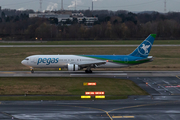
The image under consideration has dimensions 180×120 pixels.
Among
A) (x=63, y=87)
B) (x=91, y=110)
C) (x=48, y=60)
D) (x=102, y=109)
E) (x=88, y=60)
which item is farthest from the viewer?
(x=88, y=60)

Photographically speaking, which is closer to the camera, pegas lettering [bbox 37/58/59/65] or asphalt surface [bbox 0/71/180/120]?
asphalt surface [bbox 0/71/180/120]

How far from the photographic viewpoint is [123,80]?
140ft

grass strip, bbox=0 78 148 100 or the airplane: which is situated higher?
the airplane

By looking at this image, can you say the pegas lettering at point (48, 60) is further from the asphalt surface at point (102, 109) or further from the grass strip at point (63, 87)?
the asphalt surface at point (102, 109)

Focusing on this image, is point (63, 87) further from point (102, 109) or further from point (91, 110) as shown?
point (102, 109)

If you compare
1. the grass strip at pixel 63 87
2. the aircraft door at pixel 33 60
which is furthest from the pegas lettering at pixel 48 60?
the grass strip at pixel 63 87

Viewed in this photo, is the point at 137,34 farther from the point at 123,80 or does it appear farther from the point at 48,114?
the point at 48,114

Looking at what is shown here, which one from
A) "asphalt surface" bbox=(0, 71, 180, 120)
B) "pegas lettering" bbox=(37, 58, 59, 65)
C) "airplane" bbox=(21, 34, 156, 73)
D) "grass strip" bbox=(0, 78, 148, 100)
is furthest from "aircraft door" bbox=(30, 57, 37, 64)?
"asphalt surface" bbox=(0, 71, 180, 120)

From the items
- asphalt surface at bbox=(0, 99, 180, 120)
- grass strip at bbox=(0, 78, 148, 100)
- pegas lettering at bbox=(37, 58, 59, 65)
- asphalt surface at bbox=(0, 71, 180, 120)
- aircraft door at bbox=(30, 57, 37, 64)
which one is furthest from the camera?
aircraft door at bbox=(30, 57, 37, 64)

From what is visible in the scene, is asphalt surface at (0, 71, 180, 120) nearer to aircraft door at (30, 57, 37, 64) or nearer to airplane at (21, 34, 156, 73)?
airplane at (21, 34, 156, 73)

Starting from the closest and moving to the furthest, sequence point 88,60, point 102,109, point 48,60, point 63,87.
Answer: point 102,109 < point 63,87 < point 48,60 < point 88,60

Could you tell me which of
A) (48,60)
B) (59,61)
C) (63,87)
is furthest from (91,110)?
(48,60)

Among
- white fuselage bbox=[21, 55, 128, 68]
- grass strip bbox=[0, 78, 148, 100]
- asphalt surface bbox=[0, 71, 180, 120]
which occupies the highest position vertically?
white fuselage bbox=[21, 55, 128, 68]

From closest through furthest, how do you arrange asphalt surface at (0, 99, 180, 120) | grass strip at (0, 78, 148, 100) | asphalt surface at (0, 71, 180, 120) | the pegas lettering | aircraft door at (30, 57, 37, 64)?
asphalt surface at (0, 99, 180, 120)
asphalt surface at (0, 71, 180, 120)
grass strip at (0, 78, 148, 100)
the pegas lettering
aircraft door at (30, 57, 37, 64)
